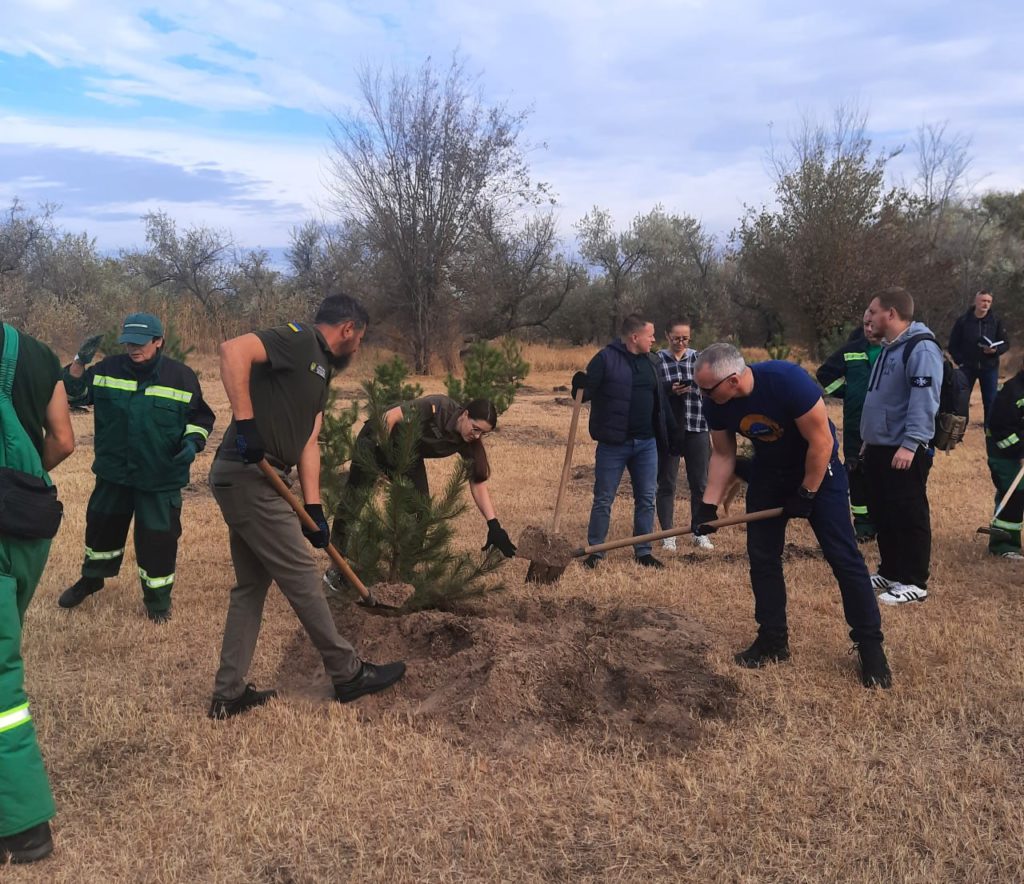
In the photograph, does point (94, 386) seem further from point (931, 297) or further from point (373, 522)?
point (931, 297)

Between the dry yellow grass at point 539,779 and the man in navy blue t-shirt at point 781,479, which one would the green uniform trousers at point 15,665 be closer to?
the dry yellow grass at point 539,779

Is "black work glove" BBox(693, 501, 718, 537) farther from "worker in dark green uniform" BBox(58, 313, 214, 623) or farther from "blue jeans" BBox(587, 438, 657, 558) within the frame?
"worker in dark green uniform" BBox(58, 313, 214, 623)

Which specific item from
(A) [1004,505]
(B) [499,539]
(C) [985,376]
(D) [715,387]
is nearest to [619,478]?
(B) [499,539]

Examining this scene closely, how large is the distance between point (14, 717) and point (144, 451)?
2491 mm

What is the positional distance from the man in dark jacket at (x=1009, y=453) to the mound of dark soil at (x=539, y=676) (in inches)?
122

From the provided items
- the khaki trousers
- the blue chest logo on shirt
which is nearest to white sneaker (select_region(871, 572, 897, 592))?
the blue chest logo on shirt

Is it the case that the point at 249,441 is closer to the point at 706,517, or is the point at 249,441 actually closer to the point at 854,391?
the point at 706,517

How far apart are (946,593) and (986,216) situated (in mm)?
36123

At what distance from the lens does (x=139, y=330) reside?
4906 millimetres

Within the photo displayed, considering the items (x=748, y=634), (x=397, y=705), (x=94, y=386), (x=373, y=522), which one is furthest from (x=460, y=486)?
(x=94, y=386)

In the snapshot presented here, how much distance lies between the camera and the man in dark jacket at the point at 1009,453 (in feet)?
20.6

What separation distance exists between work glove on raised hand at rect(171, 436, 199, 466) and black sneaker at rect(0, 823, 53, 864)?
255 cm

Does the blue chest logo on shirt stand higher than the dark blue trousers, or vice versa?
the blue chest logo on shirt

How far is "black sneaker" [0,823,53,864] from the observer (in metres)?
2.77
